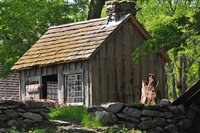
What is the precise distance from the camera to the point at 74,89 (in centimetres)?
2258

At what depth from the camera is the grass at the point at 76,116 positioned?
15823 millimetres

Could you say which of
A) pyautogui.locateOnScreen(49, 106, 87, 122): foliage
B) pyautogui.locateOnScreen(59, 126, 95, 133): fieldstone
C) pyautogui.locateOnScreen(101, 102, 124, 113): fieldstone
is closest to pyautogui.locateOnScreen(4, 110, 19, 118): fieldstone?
pyautogui.locateOnScreen(59, 126, 95, 133): fieldstone

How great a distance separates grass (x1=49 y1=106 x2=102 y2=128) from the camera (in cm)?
1582

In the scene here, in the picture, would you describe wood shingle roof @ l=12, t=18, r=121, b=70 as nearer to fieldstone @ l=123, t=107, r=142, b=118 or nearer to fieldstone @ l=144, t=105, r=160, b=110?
fieldstone @ l=144, t=105, r=160, b=110

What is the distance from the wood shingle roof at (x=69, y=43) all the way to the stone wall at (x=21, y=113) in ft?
20.2

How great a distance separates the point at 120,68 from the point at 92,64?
157 centimetres

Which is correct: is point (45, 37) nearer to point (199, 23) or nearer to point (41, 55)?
point (41, 55)

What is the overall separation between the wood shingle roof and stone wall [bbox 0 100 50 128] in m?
6.15

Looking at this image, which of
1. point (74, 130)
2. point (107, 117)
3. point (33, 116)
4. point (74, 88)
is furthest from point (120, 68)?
point (74, 130)

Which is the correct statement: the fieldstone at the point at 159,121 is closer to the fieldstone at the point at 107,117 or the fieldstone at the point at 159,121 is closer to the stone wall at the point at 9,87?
the fieldstone at the point at 107,117

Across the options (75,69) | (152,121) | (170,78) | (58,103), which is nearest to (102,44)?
(75,69)

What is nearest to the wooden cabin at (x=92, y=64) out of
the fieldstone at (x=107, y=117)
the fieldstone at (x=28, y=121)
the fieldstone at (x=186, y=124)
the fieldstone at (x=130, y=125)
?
the fieldstone at (x=186, y=124)

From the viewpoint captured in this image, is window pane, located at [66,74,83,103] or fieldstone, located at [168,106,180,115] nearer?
fieldstone, located at [168,106,180,115]

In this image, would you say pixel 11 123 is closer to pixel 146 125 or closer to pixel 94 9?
pixel 146 125
